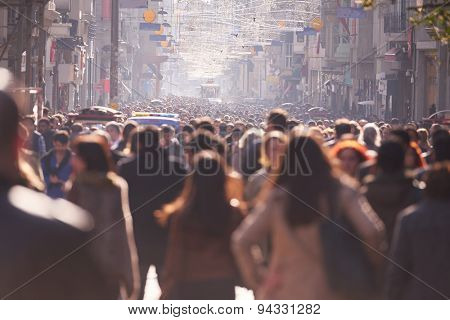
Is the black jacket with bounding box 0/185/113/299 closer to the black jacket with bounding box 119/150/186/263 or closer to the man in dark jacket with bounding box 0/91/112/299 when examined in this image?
the man in dark jacket with bounding box 0/91/112/299

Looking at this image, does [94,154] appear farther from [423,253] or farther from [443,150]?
Answer: [443,150]

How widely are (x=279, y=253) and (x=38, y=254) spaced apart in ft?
9.98

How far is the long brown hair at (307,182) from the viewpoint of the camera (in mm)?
7320

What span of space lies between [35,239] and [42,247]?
0.04 metres

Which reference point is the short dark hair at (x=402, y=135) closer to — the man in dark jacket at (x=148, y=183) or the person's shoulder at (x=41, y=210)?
the man in dark jacket at (x=148, y=183)

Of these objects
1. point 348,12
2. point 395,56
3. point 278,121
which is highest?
point 348,12

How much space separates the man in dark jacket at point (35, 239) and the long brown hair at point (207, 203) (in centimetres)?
362

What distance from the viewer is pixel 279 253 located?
292 inches

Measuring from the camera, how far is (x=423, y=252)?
7.56 m

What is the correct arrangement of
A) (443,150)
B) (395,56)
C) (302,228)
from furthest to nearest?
(395,56) < (443,150) < (302,228)

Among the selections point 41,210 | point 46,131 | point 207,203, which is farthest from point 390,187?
point 46,131

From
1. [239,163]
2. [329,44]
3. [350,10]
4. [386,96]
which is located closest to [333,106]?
[329,44]

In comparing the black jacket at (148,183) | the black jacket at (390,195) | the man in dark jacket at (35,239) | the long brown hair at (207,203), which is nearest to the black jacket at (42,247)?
the man in dark jacket at (35,239)
